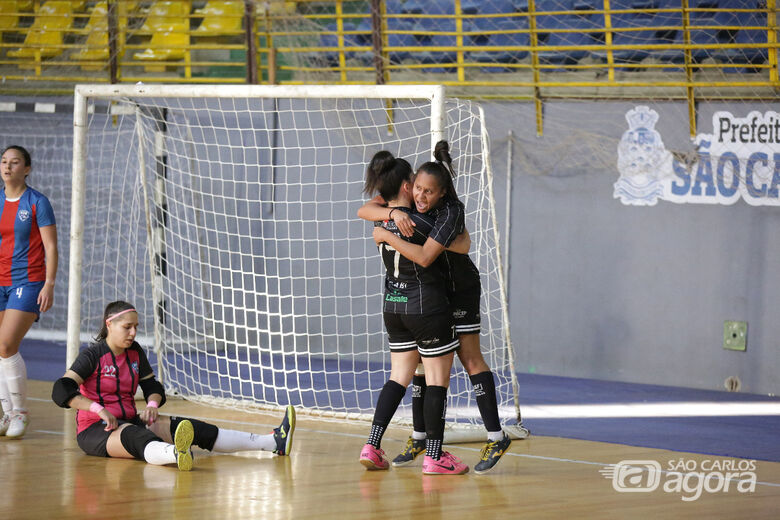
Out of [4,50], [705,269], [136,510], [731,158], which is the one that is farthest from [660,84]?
[4,50]

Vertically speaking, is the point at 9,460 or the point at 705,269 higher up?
the point at 705,269

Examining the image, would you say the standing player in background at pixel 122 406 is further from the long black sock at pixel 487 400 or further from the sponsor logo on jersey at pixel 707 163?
the sponsor logo on jersey at pixel 707 163

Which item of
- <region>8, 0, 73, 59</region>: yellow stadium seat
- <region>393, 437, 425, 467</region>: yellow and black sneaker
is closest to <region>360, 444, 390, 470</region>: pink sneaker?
<region>393, 437, 425, 467</region>: yellow and black sneaker

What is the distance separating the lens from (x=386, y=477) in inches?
185

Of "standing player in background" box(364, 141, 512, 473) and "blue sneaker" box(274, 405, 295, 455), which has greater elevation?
"standing player in background" box(364, 141, 512, 473)

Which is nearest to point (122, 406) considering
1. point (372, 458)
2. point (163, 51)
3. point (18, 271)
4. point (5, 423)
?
point (5, 423)

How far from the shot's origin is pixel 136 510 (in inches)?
154

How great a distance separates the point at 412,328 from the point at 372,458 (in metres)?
0.66

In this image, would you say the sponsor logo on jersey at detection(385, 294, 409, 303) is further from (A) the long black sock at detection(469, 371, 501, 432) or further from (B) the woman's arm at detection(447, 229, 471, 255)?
(A) the long black sock at detection(469, 371, 501, 432)

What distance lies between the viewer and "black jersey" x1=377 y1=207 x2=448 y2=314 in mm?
4711

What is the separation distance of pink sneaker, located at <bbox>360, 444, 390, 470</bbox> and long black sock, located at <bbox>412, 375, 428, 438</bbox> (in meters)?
0.27

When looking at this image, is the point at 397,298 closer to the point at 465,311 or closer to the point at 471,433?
the point at 465,311

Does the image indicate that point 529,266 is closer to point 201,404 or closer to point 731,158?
point 731,158

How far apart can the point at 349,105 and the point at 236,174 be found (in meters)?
1.34
